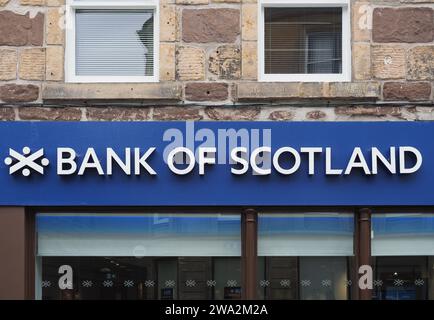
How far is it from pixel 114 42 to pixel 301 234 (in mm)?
2504

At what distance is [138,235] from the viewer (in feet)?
29.1

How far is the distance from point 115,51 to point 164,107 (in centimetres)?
78

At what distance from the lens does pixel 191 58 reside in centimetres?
885

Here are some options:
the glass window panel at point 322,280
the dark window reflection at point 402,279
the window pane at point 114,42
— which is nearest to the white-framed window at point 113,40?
the window pane at point 114,42

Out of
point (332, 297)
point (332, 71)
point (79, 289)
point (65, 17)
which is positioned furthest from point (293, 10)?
point (79, 289)

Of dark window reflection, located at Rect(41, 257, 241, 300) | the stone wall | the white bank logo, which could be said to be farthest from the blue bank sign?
dark window reflection, located at Rect(41, 257, 241, 300)

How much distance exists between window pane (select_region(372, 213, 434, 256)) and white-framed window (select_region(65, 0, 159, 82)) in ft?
8.17

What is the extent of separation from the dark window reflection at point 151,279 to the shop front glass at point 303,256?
0.29 meters

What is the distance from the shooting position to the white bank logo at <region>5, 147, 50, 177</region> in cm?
862

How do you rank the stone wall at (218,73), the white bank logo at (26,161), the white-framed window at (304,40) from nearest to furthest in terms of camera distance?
1. the white bank logo at (26,161)
2. the stone wall at (218,73)
3. the white-framed window at (304,40)

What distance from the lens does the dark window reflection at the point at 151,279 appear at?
879 centimetres

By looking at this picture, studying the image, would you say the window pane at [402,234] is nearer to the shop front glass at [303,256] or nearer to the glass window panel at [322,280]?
the shop front glass at [303,256]

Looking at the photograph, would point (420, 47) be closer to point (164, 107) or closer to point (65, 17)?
point (164, 107)

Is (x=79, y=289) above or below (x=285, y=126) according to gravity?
below
